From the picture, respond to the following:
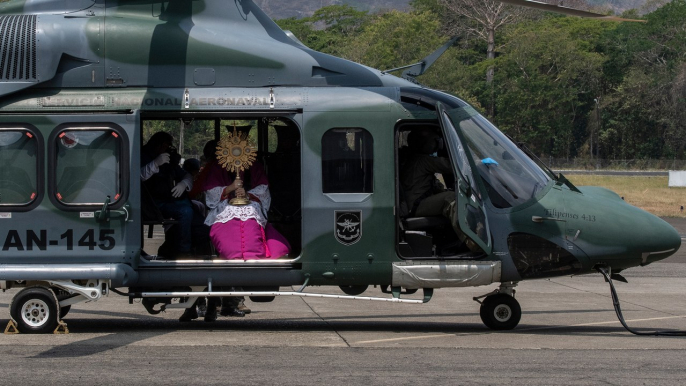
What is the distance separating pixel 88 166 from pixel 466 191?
12.8 feet

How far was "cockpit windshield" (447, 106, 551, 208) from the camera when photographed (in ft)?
32.4

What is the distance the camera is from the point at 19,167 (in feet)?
31.5

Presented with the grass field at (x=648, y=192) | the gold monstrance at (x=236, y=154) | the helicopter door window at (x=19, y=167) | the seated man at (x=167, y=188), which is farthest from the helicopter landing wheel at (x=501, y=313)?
the grass field at (x=648, y=192)

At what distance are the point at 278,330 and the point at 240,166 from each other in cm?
183

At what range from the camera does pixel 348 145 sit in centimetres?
977

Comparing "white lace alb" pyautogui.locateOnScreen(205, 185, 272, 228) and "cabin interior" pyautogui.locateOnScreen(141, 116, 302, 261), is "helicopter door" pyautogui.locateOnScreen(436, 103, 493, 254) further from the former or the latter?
"white lace alb" pyautogui.locateOnScreen(205, 185, 272, 228)

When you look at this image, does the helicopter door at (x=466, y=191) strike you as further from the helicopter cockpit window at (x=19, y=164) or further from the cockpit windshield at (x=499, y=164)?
the helicopter cockpit window at (x=19, y=164)

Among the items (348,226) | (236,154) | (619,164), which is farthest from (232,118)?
(619,164)

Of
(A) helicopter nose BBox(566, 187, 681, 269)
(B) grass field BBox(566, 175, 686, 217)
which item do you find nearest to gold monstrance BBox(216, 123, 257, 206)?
(A) helicopter nose BBox(566, 187, 681, 269)

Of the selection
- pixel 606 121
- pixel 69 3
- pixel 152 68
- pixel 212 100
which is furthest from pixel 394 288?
pixel 606 121

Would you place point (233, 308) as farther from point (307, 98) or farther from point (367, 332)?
point (307, 98)

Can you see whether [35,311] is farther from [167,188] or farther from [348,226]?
[348,226]

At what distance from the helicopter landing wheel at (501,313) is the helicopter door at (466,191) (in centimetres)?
84

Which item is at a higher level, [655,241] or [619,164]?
[619,164]
